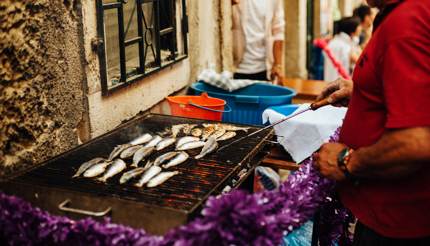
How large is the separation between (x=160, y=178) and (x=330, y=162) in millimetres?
870

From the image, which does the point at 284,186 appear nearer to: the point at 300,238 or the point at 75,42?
the point at 75,42

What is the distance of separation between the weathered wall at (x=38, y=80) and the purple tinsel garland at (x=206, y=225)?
0.50 m

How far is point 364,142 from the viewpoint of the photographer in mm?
2656

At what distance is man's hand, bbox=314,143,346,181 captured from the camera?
2.67 meters

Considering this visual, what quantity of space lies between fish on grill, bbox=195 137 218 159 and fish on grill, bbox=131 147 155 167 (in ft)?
0.97

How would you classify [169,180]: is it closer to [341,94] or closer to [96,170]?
[96,170]

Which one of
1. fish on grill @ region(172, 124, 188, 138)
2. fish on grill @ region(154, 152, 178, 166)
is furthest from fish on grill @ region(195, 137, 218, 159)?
fish on grill @ region(172, 124, 188, 138)

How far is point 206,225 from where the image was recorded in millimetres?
2205

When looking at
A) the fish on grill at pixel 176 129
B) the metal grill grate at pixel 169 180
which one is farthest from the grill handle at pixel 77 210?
the fish on grill at pixel 176 129

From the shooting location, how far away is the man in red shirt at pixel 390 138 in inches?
88.2

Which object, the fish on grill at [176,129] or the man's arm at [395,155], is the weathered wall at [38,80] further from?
the man's arm at [395,155]

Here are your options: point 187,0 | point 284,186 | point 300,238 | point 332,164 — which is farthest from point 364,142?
point 187,0

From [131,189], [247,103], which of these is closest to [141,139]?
[131,189]

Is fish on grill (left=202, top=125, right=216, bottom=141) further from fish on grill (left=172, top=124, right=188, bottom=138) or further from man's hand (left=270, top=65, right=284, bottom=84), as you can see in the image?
man's hand (left=270, top=65, right=284, bottom=84)
